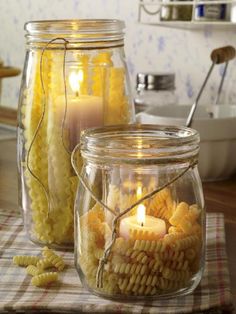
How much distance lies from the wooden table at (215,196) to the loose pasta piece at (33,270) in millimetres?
184

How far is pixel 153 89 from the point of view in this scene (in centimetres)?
142

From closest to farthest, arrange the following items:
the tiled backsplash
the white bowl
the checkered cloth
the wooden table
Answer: the checkered cloth < the wooden table < the white bowl < the tiled backsplash

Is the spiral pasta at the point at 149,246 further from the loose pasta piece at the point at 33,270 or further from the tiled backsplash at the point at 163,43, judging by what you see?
the tiled backsplash at the point at 163,43

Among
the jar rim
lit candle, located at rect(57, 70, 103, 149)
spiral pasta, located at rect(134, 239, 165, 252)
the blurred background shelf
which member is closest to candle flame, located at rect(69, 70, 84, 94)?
lit candle, located at rect(57, 70, 103, 149)

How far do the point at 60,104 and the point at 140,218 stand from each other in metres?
0.19

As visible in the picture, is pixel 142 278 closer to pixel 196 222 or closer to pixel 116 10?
pixel 196 222

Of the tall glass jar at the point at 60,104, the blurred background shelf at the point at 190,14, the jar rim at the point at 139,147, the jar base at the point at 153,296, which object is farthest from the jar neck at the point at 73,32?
the blurred background shelf at the point at 190,14

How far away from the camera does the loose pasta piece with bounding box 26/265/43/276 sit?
0.63 metres

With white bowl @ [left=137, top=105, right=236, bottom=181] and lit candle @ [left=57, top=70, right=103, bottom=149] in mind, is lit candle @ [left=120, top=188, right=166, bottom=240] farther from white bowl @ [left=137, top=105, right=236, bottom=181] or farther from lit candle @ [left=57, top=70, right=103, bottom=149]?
white bowl @ [left=137, top=105, right=236, bottom=181]

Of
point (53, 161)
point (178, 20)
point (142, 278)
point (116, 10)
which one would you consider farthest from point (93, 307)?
point (116, 10)

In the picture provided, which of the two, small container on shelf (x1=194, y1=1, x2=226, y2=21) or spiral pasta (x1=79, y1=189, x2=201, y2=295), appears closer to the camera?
spiral pasta (x1=79, y1=189, x2=201, y2=295)

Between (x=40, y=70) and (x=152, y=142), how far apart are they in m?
0.19

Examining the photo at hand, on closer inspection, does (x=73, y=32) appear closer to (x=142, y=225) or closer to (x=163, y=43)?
(x=142, y=225)

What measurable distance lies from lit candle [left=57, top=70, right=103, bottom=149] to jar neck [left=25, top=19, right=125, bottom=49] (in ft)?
0.11
